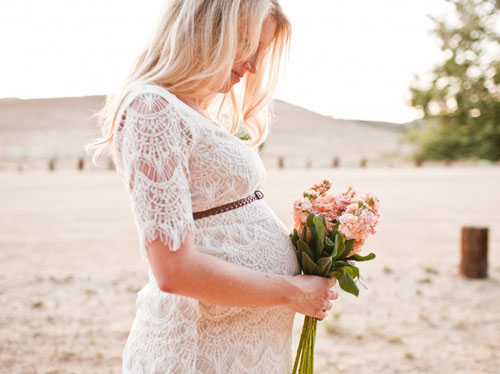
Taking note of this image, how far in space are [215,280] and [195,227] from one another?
21cm

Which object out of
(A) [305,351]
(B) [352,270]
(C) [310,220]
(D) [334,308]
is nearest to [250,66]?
(C) [310,220]

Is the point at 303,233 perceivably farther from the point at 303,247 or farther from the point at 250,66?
the point at 250,66

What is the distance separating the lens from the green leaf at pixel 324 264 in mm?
1620

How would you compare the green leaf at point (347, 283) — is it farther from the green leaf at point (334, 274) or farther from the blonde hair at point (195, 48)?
the blonde hair at point (195, 48)

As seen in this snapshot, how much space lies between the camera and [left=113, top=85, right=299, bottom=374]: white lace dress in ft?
4.22

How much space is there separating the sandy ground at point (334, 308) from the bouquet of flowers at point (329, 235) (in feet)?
2.73

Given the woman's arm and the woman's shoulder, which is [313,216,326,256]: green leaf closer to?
the woman's arm

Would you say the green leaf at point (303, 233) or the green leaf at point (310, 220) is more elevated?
the green leaf at point (310, 220)

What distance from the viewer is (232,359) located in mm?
1521

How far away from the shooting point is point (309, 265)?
1674mm

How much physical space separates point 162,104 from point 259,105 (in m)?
0.71

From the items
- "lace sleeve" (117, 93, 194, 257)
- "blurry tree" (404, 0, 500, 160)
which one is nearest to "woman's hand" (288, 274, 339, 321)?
"lace sleeve" (117, 93, 194, 257)

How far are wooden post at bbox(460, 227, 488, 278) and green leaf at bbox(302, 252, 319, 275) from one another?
598cm

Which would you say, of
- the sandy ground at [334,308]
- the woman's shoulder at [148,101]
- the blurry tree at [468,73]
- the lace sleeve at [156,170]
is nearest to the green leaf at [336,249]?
the lace sleeve at [156,170]
